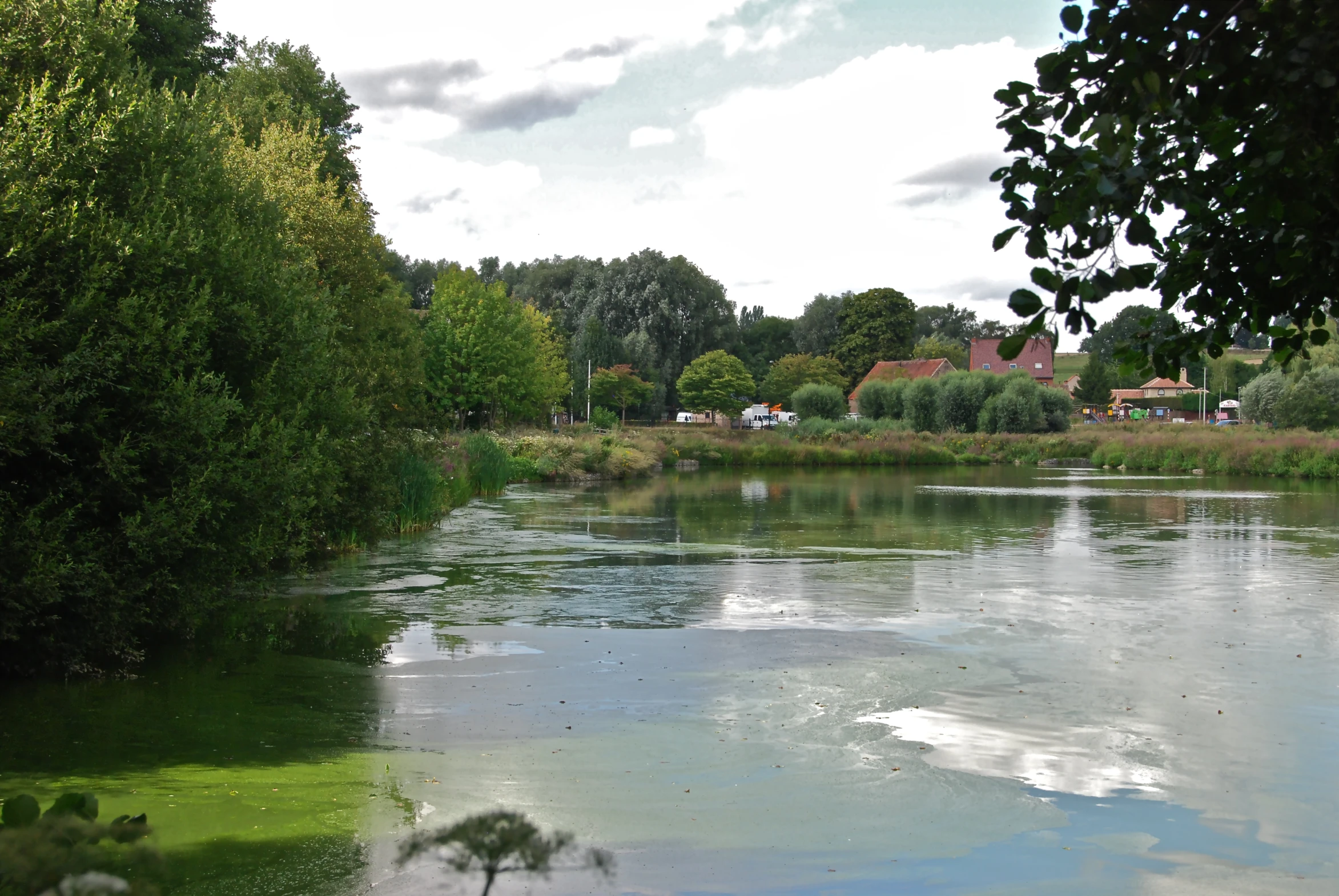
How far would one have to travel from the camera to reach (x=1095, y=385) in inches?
3536

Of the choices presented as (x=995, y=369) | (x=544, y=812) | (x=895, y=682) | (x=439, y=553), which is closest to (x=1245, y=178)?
(x=544, y=812)

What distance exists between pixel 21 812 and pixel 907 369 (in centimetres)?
7972

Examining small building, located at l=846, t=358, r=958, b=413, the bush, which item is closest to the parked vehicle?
small building, located at l=846, t=358, r=958, b=413

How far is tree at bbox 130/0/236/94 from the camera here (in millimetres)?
24141

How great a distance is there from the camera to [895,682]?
858 centimetres

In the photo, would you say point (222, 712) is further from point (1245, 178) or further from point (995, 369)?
point (995, 369)

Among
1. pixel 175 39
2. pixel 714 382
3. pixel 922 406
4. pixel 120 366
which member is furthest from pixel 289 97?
pixel 714 382

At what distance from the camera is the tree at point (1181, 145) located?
3219mm

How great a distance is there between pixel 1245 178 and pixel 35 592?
7.62 meters

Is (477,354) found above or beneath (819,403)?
above

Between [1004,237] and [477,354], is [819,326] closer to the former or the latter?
[477,354]

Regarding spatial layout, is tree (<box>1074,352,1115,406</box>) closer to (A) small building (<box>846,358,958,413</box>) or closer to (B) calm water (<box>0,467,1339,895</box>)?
(A) small building (<box>846,358,958,413</box>)

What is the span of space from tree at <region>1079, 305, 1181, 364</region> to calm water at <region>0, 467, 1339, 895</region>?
244cm

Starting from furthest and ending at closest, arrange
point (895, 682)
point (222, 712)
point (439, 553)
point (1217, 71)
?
point (439, 553) < point (895, 682) < point (222, 712) < point (1217, 71)
